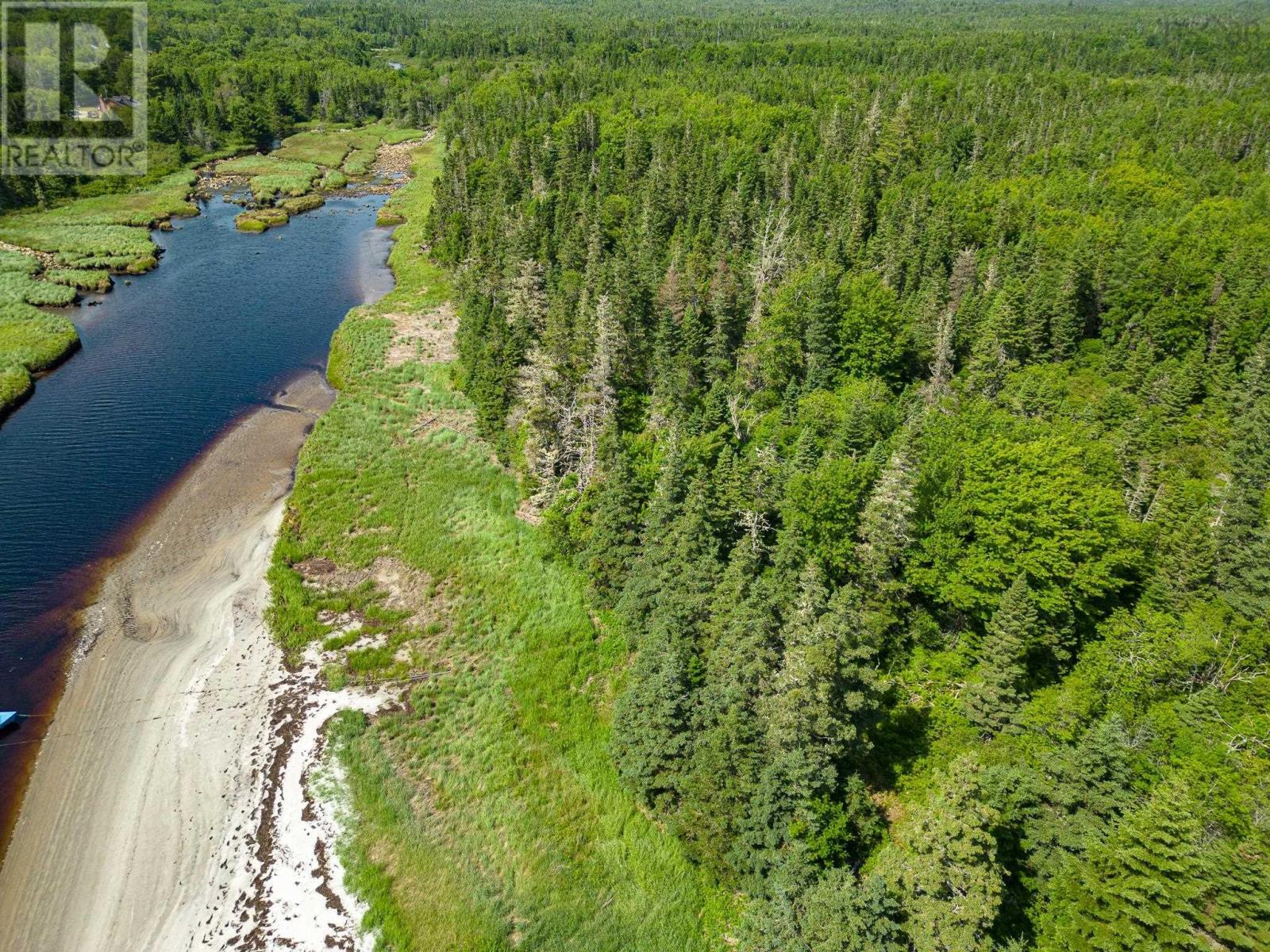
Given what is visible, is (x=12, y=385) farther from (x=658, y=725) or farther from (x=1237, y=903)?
(x=1237, y=903)

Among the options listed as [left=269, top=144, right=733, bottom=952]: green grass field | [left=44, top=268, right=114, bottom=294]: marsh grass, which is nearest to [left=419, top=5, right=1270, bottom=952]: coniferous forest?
[left=269, top=144, right=733, bottom=952]: green grass field

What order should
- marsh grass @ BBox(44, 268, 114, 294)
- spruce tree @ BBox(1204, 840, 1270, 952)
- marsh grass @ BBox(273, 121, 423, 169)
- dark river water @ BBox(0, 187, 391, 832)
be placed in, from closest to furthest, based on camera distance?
spruce tree @ BBox(1204, 840, 1270, 952)
dark river water @ BBox(0, 187, 391, 832)
marsh grass @ BBox(44, 268, 114, 294)
marsh grass @ BBox(273, 121, 423, 169)

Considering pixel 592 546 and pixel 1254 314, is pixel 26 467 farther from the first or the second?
pixel 1254 314

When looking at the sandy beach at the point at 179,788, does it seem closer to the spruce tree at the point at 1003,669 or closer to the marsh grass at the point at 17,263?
the spruce tree at the point at 1003,669

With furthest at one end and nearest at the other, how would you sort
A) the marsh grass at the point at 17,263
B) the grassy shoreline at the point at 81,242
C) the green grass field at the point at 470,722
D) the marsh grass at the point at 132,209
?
the marsh grass at the point at 132,209 → the marsh grass at the point at 17,263 → the grassy shoreline at the point at 81,242 → the green grass field at the point at 470,722

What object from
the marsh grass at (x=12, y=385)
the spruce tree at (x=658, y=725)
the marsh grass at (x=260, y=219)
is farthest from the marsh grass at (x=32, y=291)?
the spruce tree at (x=658, y=725)

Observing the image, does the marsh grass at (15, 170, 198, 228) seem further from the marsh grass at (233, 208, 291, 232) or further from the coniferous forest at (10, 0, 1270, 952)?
the coniferous forest at (10, 0, 1270, 952)
